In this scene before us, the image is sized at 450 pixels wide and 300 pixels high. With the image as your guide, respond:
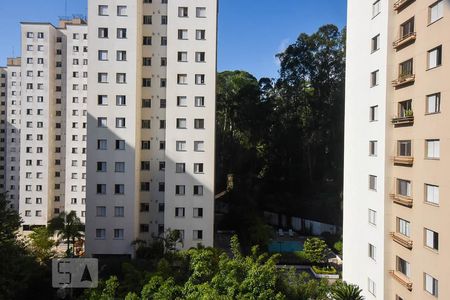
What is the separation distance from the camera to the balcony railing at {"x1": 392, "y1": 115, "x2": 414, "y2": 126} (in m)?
15.1

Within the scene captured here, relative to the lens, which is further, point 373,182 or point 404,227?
point 373,182

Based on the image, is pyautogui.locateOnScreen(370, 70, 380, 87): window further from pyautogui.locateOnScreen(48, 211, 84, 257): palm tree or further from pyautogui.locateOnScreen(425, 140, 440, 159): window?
pyautogui.locateOnScreen(48, 211, 84, 257): palm tree

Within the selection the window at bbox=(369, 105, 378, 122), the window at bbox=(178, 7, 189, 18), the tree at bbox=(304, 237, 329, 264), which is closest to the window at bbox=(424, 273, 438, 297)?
the window at bbox=(369, 105, 378, 122)

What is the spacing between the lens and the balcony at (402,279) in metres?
14.9

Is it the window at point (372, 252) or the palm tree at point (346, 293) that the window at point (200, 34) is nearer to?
the window at point (372, 252)

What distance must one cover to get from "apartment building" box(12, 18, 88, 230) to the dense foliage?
19.9 metres

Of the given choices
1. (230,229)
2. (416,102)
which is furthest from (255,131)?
(416,102)

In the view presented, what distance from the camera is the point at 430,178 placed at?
45.7 feet

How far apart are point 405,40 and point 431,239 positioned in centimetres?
853

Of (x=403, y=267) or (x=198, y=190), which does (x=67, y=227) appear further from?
(x=403, y=267)

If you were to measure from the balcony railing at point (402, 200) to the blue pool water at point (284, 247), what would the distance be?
20529mm

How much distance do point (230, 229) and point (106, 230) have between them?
1585 cm

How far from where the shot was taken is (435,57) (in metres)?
13.8

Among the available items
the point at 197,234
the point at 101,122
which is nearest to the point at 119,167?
the point at 101,122
